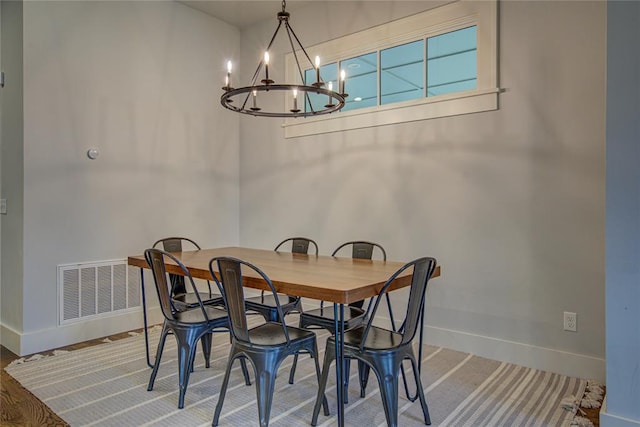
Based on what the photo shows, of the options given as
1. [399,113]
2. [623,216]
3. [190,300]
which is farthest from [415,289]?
[399,113]

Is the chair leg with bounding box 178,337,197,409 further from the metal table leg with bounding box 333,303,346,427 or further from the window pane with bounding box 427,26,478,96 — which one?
the window pane with bounding box 427,26,478,96

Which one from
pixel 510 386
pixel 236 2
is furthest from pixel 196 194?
pixel 510 386

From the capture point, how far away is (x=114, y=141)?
3.55 meters

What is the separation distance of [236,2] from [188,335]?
316 centimetres

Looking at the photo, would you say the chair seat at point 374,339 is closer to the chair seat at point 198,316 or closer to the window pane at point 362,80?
the chair seat at point 198,316

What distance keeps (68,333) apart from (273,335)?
2.10 m

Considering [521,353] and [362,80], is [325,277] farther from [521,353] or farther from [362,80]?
[362,80]

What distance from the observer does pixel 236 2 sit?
4.00m

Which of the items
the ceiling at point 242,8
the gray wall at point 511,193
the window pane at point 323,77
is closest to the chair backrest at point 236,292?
the gray wall at point 511,193

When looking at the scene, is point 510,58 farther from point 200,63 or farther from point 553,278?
point 200,63

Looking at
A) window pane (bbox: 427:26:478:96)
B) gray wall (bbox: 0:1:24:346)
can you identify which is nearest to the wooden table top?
gray wall (bbox: 0:1:24:346)

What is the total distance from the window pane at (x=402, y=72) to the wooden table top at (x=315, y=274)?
1505mm

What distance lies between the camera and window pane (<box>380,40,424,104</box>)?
3.31 meters

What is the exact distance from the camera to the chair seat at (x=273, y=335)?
6.48 feet
